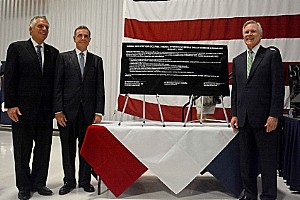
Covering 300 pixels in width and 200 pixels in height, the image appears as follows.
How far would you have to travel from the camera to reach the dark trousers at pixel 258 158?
266cm

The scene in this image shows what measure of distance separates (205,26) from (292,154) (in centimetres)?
284

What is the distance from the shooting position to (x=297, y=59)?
506 cm

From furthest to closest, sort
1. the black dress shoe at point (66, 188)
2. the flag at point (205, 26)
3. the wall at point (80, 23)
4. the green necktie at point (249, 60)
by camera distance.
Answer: the wall at point (80, 23), the flag at point (205, 26), the black dress shoe at point (66, 188), the green necktie at point (249, 60)

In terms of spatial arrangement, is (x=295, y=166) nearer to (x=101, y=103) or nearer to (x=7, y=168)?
(x=101, y=103)

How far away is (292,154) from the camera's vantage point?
3.13m

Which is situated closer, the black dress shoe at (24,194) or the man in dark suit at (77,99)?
the black dress shoe at (24,194)

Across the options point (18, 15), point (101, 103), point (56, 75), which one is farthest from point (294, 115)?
point (18, 15)

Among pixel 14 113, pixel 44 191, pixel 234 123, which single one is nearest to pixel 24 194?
pixel 44 191

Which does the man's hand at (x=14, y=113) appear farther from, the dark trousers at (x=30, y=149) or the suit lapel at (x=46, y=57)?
the suit lapel at (x=46, y=57)

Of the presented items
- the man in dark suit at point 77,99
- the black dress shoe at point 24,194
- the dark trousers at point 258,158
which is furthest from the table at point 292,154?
the black dress shoe at point 24,194

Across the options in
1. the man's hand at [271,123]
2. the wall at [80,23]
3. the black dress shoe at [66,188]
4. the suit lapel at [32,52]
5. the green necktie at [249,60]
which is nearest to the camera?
the man's hand at [271,123]

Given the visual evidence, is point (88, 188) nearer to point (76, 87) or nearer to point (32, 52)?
point (76, 87)

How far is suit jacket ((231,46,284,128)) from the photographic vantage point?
2572mm

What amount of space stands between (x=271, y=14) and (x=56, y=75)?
3.52 meters
